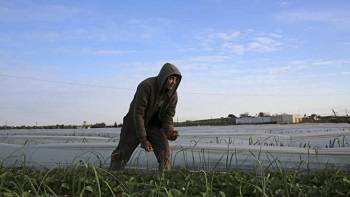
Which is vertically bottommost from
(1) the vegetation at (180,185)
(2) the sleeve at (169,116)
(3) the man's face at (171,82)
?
(1) the vegetation at (180,185)

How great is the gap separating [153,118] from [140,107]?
0.32 m

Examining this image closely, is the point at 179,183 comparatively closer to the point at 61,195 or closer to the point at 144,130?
the point at 61,195

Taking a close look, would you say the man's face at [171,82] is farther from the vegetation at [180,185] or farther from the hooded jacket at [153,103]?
the vegetation at [180,185]

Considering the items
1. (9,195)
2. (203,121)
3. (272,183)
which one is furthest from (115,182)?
(203,121)

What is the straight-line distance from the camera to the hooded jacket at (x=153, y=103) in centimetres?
428

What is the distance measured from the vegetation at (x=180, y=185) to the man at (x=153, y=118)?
1.10 metres

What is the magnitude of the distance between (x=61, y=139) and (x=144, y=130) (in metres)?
7.36

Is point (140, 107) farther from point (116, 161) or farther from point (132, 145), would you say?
point (116, 161)

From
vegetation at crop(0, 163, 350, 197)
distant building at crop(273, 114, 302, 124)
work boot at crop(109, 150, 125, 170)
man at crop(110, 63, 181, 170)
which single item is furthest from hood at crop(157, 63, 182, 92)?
distant building at crop(273, 114, 302, 124)


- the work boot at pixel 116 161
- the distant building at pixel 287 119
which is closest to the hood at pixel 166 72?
the work boot at pixel 116 161

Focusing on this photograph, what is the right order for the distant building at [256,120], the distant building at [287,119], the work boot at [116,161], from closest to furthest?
the work boot at [116,161]
the distant building at [287,119]
the distant building at [256,120]

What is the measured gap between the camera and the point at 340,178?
262 centimetres

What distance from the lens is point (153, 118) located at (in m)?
4.64

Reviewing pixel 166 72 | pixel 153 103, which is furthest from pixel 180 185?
pixel 153 103
